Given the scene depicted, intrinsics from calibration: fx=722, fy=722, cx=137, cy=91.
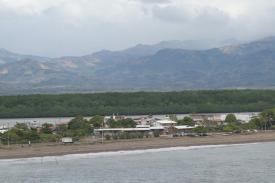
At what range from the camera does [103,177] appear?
94.6 feet

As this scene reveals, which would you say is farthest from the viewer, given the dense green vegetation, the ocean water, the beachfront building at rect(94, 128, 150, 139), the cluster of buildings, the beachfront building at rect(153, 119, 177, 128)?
the dense green vegetation

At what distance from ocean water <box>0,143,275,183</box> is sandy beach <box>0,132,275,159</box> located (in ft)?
4.45

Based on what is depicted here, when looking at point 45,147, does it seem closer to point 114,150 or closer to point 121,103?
point 114,150

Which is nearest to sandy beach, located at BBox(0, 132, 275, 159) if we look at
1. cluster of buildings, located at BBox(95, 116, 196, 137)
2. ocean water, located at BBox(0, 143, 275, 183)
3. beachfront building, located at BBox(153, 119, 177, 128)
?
ocean water, located at BBox(0, 143, 275, 183)

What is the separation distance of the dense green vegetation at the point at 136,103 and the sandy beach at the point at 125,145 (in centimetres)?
2700

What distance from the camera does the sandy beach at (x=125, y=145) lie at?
37.5 meters

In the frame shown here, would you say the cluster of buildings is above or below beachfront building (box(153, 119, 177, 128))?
below

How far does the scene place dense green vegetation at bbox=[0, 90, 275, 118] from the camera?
72.6m

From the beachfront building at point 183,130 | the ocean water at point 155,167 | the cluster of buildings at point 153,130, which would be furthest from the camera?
the beachfront building at point 183,130

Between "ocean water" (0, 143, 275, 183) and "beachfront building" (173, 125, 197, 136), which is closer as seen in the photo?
"ocean water" (0, 143, 275, 183)

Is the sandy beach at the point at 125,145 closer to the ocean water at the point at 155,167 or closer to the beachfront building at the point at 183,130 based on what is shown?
the ocean water at the point at 155,167

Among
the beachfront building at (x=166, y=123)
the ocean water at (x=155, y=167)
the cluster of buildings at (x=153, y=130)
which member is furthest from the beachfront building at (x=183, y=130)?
the ocean water at (x=155, y=167)

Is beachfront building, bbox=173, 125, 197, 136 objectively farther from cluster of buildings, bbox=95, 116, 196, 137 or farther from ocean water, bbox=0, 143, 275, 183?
ocean water, bbox=0, 143, 275, 183

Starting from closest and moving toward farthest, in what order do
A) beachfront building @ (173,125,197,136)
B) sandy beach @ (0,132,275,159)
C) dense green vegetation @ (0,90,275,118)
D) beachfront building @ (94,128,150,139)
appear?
sandy beach @ (0,132,275,159), beachfront building @ (94,128,150,139), beachfront building @ (173,125,197,136), dense green vegetation @ (0,90,275,118)
